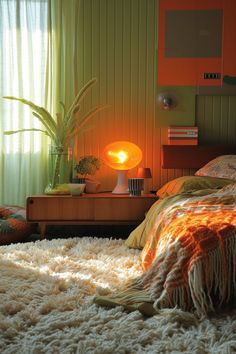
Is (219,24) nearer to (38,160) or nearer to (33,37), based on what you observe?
(33,37)

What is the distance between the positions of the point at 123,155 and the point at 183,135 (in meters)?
0.52

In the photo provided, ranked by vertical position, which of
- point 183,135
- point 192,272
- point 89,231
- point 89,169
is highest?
point 183,135

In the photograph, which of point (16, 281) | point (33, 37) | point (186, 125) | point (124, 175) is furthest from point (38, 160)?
point (16, 281)

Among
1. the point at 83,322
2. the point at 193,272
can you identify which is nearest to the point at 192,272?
the point at 193,272

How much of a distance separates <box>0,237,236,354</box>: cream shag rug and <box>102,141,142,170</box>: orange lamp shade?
54.4 inches

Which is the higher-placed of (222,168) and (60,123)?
(60,123)

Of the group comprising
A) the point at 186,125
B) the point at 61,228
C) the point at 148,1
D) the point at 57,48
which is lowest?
the point at 61,228

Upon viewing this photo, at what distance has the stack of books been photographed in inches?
134

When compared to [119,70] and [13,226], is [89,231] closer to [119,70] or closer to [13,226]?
[13,226]

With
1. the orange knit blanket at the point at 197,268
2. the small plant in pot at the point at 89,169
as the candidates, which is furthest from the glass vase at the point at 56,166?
the orange knit blanket at the point at 197,268

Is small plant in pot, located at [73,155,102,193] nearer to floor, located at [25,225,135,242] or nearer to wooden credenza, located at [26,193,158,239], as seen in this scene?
wooden credenza, located at [26,193,158,239]

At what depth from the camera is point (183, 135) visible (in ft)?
11.2

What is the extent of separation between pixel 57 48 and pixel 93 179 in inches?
42.4

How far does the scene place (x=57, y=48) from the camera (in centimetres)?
340
